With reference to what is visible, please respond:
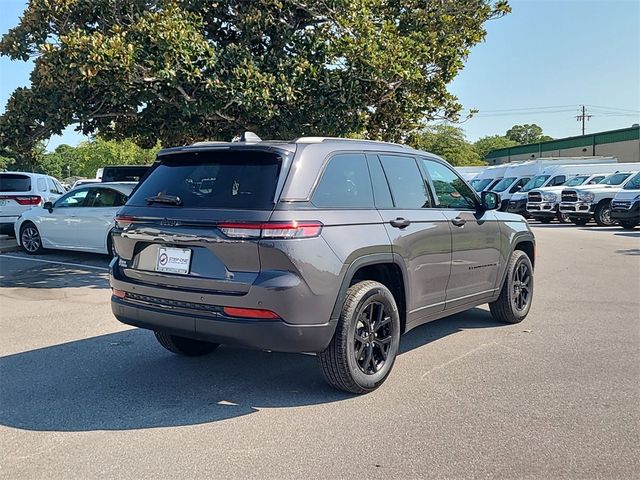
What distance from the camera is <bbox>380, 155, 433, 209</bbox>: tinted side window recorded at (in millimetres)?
5150

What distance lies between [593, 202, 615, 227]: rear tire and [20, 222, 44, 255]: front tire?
17.5m

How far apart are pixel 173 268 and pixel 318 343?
1.16m

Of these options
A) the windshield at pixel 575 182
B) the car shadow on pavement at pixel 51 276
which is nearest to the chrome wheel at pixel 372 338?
the car shadow on pavement at pixel 51 276

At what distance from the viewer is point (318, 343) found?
13.8 ft

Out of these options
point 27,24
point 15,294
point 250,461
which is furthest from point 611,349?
point 27,24

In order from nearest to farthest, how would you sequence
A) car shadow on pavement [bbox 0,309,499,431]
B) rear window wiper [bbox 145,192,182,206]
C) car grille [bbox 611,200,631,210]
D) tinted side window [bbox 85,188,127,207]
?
1. car shadow on pavement [bbox 0,309,499,431]
2. rear window wiper [bbox 145,192,182,206]
3. tinted side window [bbox 85,188,127,207]
4. car grille [bbox 611,200,631,210]

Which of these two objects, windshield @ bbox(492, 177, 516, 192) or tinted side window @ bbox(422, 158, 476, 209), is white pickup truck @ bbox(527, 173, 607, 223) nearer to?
windshield @ bbox(492, 177, 516, 192)

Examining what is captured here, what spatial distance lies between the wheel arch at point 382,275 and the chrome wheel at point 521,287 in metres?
2.26

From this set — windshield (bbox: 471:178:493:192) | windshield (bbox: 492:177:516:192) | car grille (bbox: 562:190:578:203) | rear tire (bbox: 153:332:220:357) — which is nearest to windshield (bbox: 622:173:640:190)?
car grille (bbox: 562:190:578:203)

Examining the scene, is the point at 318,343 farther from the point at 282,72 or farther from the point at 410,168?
the point at 282,72

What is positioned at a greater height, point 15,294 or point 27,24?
point 27,24

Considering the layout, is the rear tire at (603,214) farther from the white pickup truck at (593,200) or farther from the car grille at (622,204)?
the car grille at (622,204)

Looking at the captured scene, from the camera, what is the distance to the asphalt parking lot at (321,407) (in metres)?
Result: 3.46

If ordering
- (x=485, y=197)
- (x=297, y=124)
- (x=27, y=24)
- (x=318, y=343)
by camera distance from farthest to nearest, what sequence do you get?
(x=297, y=124) < (x=27, y=24) < (x=485, y=197) < (x=318, y=343)
